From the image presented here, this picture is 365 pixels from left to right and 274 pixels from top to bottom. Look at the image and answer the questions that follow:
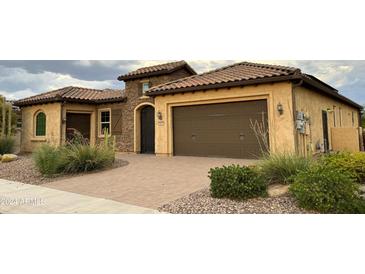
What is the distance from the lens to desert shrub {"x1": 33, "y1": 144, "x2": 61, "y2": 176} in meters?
8.34

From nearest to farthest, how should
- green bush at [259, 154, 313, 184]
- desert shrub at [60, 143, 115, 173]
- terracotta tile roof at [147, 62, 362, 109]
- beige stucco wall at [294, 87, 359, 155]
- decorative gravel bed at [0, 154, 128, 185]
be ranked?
green bush at [259, 154, 313, 184]
decorative gravel bed at [0, 154, 128, 185]
desert shrub at [60, 143, 115, 173]
terracotta tile roof at [147, 62, 362, 109]
beige stucco wall at [294, 87, 359, 155]

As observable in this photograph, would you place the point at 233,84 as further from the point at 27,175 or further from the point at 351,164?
the point at 27,175

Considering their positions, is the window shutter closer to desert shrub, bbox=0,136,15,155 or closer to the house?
the house

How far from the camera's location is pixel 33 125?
17.3 meters

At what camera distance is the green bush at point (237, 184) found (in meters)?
4.93

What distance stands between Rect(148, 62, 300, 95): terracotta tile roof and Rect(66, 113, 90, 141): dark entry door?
21.5 feet

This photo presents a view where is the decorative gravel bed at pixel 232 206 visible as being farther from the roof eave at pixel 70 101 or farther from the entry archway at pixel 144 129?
the roof eave at pixel 70 101

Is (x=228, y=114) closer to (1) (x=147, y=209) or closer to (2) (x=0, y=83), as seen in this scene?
(1) (x=147, y=209)

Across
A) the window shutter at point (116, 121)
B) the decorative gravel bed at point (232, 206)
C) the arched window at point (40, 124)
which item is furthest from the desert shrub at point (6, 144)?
the decorative gravel bed at point (232, 206)

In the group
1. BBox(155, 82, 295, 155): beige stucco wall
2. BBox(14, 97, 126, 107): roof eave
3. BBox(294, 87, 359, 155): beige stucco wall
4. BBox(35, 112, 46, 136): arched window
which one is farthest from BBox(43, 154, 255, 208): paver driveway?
BBox(35, 112, 46, 136): arched window

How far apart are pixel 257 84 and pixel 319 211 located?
6905mm

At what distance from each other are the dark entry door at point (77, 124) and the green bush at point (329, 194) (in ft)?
48.6

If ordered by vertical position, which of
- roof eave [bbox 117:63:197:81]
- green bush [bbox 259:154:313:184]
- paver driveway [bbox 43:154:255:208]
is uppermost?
roof eave [bbox 117:63:197:81]

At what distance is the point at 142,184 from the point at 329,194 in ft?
14.4
